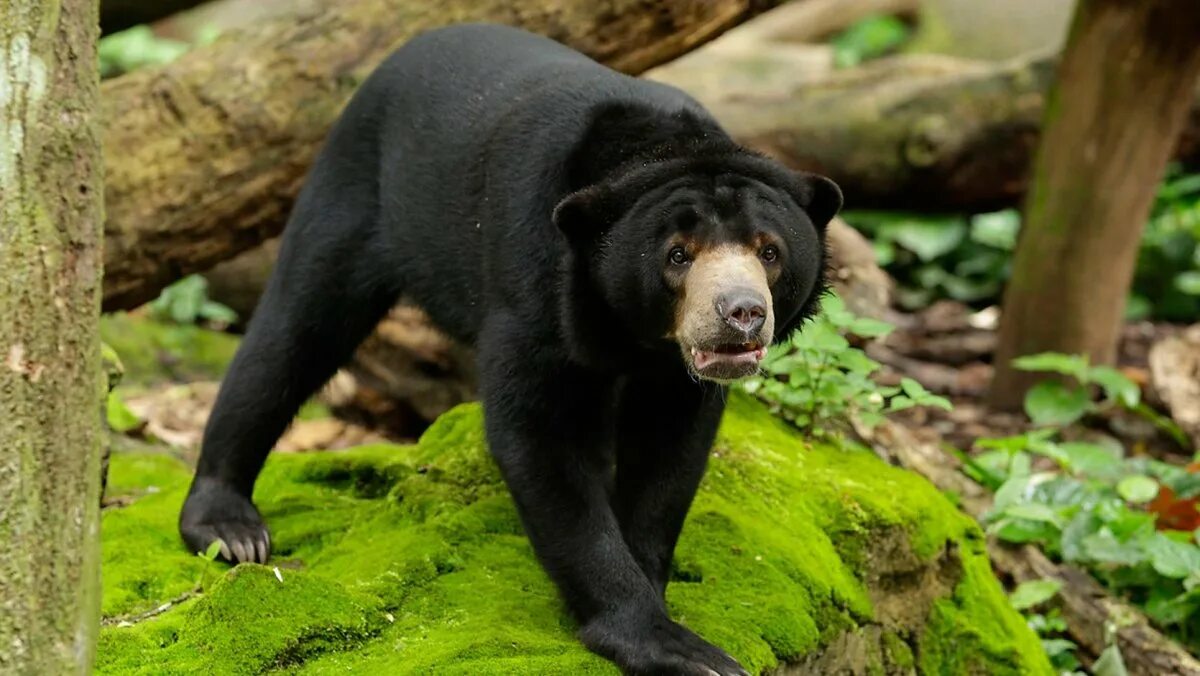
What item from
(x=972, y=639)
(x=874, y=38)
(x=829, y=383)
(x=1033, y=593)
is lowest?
(x=874, y=38)

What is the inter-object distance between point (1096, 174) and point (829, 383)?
3.50 m

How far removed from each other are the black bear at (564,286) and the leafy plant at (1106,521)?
72.1 inches

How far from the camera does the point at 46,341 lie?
2393 millimetres

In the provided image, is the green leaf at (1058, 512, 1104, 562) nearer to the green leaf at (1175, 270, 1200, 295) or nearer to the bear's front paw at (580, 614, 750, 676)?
the bear's front paw at (580, 614, 750, 676)

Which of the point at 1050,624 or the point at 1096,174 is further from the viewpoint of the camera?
the point at 1096,174

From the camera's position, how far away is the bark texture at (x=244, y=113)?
6.21 metres

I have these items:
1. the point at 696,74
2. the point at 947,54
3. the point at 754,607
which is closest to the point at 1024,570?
the point at 754,607

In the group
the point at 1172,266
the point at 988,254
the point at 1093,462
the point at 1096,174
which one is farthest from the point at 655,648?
the point at 1172,266

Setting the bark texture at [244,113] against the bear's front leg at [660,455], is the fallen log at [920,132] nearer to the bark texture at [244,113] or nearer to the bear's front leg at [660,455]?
the bark texture at [244,113]

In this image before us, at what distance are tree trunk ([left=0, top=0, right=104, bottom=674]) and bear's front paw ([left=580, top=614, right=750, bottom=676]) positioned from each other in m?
1.45

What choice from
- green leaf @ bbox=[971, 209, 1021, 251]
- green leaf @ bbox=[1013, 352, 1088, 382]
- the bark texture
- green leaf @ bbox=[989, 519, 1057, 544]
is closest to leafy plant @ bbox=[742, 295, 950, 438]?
green leaf @ bbox=[989, 519, 1057, 544]

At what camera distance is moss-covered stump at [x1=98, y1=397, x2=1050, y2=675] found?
3633 mm

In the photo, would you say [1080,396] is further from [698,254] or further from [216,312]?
[698,254]

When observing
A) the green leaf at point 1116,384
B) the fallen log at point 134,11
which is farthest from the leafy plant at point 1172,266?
the fallen log at point 134,11
